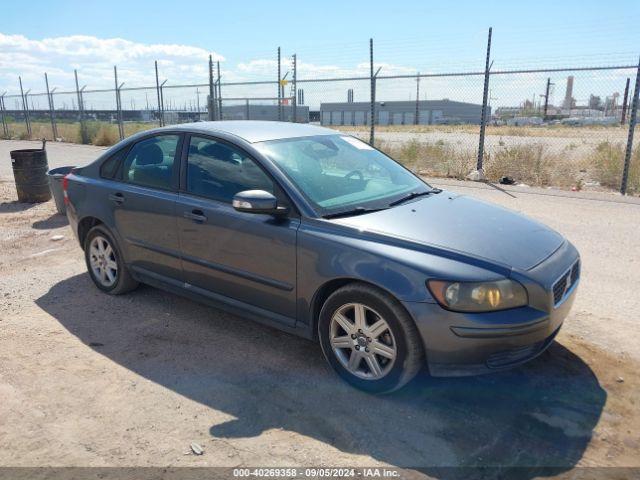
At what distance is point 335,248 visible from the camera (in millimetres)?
3305

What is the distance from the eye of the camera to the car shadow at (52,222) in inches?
306

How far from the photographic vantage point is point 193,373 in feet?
12.0

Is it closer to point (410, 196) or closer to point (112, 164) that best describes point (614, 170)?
point (410, 196)

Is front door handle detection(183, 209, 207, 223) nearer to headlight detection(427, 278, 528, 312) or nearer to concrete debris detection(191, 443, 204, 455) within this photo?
concrete debris detection(191, 443, 204, 455)

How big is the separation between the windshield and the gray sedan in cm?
1

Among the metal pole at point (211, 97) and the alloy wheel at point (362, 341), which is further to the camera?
the metal pole at point (211, 97)

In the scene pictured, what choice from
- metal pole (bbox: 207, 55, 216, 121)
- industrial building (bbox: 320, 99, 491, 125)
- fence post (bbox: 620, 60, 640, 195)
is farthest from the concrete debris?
industrial building (bbox: 320, 99, 491, 125)

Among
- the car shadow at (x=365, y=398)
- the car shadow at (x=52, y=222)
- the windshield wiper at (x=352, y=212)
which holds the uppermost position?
the windshield wiper at (x=352, y=212)

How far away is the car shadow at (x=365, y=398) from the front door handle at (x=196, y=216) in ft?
3.01

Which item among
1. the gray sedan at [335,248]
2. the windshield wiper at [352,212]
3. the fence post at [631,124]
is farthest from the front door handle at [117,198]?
the fence post at [631,124]

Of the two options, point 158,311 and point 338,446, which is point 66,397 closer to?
point 158,311

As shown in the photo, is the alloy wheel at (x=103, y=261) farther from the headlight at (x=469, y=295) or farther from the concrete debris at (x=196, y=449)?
the headlight at (x=469, y=295)

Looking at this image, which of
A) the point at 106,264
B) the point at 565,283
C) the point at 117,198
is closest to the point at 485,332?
the point at 565,283

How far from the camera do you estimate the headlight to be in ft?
9.75
